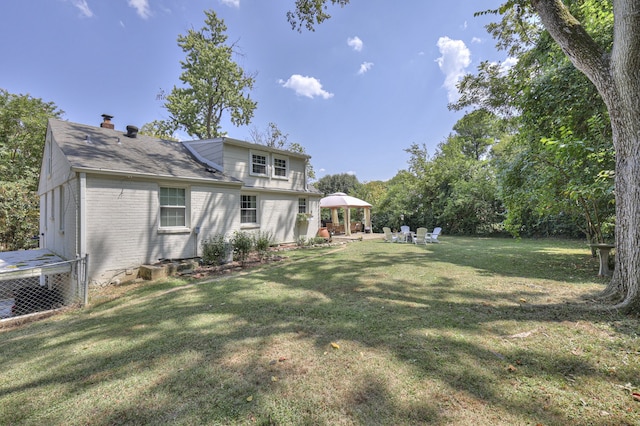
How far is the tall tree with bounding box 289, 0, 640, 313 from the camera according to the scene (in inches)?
157

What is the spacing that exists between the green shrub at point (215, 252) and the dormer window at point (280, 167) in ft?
18.5

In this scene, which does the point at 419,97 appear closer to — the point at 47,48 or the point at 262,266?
the point at 262,266

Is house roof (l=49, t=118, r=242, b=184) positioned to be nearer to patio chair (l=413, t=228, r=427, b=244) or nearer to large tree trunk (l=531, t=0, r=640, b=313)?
patio chair (l=413, t=228, r=427, b=244)

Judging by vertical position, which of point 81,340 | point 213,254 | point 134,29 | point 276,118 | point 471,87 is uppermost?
point 276,118

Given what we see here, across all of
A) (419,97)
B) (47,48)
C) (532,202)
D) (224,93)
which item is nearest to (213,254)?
(532,202)

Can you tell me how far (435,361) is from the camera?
2926 mm

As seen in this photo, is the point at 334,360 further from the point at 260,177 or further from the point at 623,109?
the point at 260,177

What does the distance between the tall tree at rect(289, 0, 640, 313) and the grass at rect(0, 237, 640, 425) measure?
2.54 ft

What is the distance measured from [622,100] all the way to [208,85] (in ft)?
79.4

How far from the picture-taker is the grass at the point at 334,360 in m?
2.23

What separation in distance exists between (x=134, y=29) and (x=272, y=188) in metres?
10.6

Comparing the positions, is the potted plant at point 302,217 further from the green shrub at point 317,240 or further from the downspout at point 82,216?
the downspout at point 82,216

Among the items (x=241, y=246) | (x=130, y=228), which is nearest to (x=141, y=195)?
(x=130, y=228)

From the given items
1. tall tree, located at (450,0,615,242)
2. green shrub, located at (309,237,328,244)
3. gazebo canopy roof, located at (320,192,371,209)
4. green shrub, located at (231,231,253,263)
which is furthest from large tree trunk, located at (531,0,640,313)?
gazebo canopy roof, located at (320,192,371,209)
